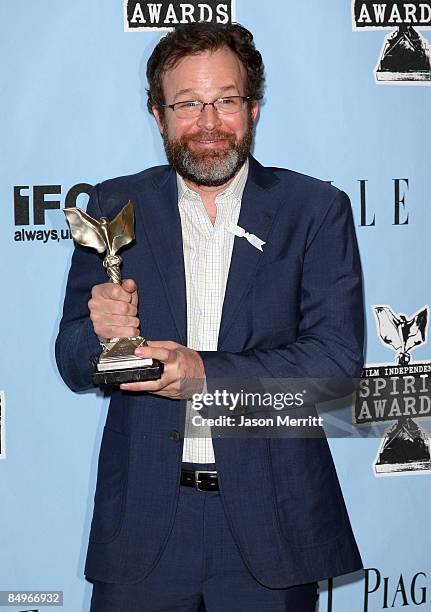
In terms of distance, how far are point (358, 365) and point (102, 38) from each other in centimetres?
118

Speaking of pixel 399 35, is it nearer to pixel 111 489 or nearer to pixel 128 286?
pixel 128 286

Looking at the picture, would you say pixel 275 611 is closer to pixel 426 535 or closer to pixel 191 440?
pixel 191 440

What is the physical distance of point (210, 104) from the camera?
201 cm

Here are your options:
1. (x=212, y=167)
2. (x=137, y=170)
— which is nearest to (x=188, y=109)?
(x=212, y=167)

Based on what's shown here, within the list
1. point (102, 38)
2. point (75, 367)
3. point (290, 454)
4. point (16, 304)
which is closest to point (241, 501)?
point (290, 454)

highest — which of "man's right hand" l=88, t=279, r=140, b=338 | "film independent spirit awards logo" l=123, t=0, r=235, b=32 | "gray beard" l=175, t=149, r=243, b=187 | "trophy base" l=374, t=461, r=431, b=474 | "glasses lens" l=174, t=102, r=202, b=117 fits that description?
"film independent spirit awards logo" l=123, t=0, r=235, b=32

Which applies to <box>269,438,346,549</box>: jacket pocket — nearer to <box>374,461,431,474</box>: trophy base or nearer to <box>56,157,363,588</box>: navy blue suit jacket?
<box>56,157,363,588</box>: navy blue suit jacket

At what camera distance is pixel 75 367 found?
6.48 feet

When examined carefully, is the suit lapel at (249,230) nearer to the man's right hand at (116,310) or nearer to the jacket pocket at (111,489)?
Answer: the man's right hand at (116,310)

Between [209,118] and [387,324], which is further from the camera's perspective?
[387,324]

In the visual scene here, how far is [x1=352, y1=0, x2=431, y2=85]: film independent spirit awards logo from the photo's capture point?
255 cm

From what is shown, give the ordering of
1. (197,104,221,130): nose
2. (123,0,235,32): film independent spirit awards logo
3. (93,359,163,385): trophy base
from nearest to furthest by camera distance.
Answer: (93,359,163,385): trophy base < (197,104,221,130): nose < (123,0,235,32): film independent spirit awards logo

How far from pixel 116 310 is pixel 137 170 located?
0.88m

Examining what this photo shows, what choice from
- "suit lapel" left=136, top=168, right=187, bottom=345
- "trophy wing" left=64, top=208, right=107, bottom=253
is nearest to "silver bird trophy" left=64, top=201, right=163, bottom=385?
"trophy wing" left=64, top=208, right=107, bottom=253
